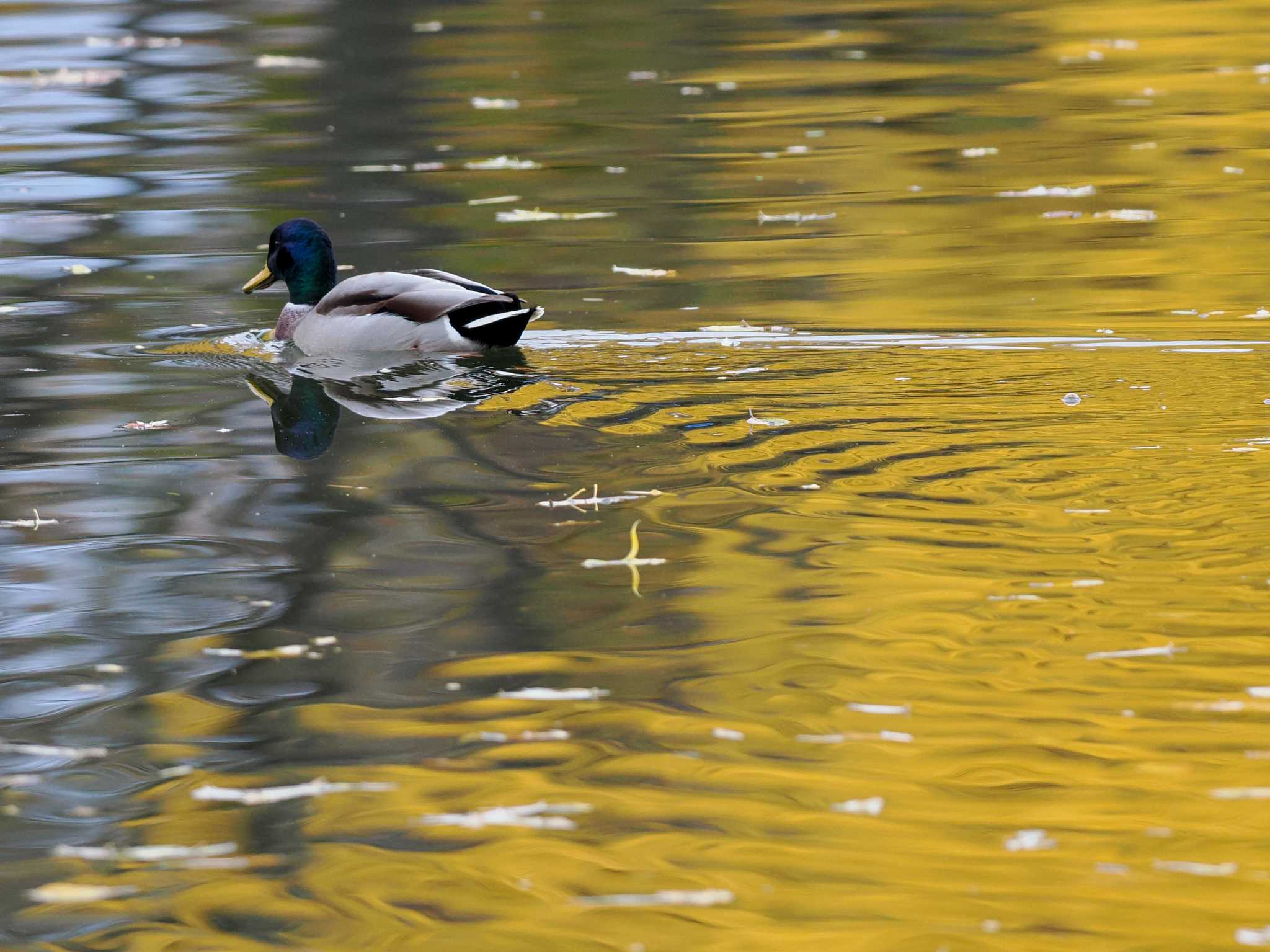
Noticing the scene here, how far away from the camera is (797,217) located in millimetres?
12477

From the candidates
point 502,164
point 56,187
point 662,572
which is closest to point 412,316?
point 662,572

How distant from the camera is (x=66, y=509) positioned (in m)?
6.99

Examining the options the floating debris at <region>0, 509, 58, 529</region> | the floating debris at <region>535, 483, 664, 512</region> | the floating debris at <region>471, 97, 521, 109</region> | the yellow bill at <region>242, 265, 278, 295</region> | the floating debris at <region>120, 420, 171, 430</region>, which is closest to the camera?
the floating debris at <region>535, 483, 664, 512</region>

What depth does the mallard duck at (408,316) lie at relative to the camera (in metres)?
9.15

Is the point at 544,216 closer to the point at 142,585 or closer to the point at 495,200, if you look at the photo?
the point at 495,200

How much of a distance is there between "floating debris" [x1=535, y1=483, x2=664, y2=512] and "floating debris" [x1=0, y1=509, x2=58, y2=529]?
5.65 feet

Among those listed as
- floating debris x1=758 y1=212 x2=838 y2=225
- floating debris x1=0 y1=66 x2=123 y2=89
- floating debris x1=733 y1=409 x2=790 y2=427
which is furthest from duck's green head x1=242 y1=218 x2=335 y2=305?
floating debris x1=0 y1=66 x2=123 y2=89

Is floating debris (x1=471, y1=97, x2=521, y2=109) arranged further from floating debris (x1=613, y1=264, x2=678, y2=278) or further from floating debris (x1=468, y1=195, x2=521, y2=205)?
floating debris (x1=613, y1=264, x2=678, y2=278)

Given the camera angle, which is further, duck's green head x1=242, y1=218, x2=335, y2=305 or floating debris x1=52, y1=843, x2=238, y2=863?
duck's green head x1=242, y1=218, x2=335, y2=305

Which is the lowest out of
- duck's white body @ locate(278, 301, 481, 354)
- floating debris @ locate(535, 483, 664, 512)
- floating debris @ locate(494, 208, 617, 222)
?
floating debris @ locate(535, 483, 664, 512)

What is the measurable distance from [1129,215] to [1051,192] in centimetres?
103

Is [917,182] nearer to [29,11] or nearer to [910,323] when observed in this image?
[910,323]

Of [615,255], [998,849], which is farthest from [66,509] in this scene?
[615,255]

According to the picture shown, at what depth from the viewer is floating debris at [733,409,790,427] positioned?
7453mm
